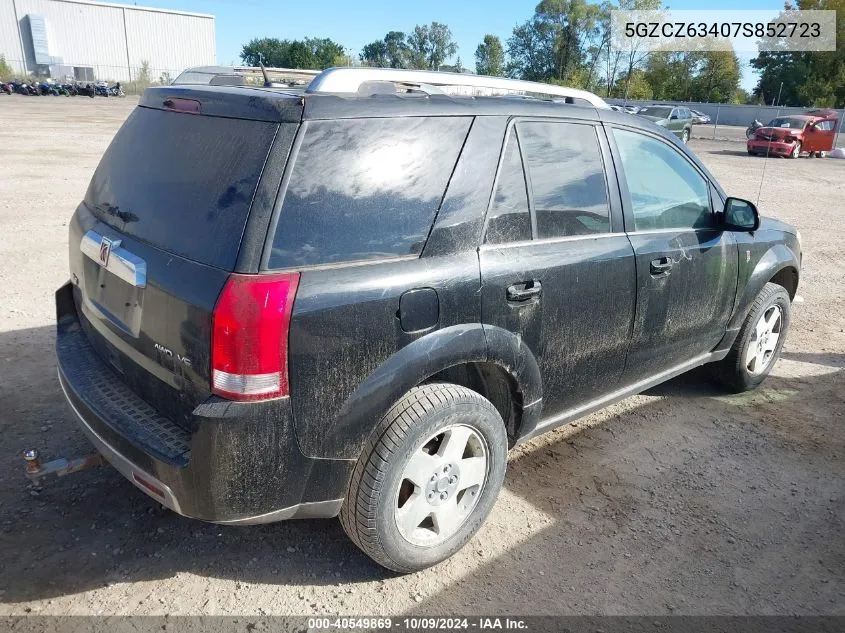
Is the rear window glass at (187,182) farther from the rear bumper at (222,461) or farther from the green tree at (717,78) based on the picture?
the green tree at (717,78)

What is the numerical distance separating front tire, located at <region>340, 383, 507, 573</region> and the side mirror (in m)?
2.03

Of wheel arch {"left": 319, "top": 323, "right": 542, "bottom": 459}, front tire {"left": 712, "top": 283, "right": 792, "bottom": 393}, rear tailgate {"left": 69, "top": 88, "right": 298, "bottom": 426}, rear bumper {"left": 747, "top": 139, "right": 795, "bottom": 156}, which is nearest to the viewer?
rear tailgate {"left": 69, "top": 88, "right": 298, "bottom": 426}

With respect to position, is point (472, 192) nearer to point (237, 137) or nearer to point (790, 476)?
point (237, 137)

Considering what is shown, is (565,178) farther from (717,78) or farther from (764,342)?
(717,78)

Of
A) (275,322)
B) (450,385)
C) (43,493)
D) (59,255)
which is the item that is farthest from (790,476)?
(59,255)

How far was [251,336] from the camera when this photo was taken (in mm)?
2127

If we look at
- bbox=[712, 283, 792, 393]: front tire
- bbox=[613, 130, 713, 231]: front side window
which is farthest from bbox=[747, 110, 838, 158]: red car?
bbox=[613, 130, 713, 231]: front side window

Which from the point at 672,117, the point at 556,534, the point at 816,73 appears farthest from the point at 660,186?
the point at 816,73

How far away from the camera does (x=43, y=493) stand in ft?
10.4

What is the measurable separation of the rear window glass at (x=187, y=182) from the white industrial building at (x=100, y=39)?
8299 cm

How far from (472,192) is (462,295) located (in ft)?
1.47

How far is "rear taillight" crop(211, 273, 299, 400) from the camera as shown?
6.96 feet

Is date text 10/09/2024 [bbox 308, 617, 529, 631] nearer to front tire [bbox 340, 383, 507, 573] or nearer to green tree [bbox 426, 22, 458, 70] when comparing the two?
front tire [bbox 340, 383, 507, 573]

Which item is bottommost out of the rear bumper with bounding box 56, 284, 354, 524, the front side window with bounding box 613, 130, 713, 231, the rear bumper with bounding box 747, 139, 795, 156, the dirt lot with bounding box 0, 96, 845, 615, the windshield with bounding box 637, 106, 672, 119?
the dirt lot with bounding box 0, 96, 845, 615
